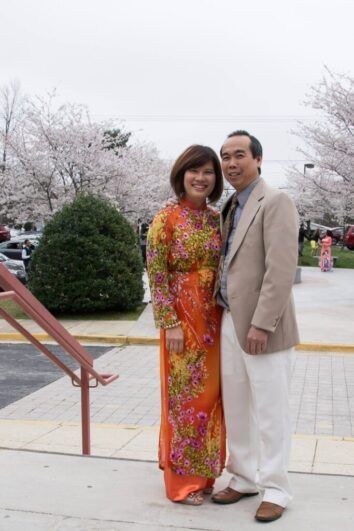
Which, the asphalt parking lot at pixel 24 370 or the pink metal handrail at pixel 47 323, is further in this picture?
the asphalt parking lot at pixel 24 370

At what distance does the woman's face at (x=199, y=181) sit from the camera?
344 cm

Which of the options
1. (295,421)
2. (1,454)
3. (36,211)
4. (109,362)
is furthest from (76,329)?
(36,211)

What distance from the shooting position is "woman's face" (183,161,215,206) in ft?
11.3

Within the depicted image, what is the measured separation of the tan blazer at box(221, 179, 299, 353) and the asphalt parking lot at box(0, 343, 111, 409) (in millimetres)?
4212

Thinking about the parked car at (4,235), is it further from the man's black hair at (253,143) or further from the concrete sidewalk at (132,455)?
the man's black hair at (253,143)

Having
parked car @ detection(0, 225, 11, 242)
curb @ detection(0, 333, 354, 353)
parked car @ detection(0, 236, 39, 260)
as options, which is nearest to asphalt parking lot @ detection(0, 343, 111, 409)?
curb @ detection(0, 333, 354, 353)

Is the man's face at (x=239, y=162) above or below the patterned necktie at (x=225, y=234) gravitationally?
above

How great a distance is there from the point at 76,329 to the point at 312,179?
15194 mm

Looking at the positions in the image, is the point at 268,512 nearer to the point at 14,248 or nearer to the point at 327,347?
the point at 327,347

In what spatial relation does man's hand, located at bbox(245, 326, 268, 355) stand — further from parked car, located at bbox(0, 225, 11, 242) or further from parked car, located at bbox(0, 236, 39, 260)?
parked car, located at bbox(0, 225, 11, 242)

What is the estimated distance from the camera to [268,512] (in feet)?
10.6

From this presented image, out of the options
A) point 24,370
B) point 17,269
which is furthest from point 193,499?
point 17,269

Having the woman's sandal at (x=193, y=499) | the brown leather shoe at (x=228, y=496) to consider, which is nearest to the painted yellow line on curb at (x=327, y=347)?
the brown leather shoe at (x=228, y=496)

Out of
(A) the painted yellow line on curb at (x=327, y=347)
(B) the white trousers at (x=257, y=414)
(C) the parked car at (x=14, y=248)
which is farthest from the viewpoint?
(C) the parked car at (x=14, y=248)
